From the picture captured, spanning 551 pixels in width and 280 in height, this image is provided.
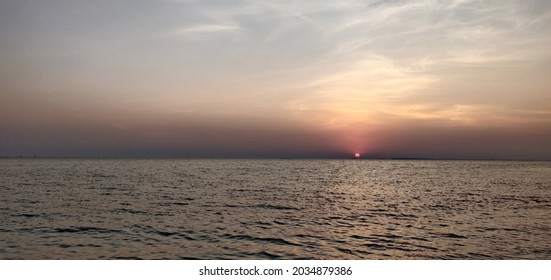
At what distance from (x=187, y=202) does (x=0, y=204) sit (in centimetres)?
1620

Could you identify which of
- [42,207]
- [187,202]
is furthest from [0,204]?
[187,202]

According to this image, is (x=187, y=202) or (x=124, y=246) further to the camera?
(x=187, y=202)

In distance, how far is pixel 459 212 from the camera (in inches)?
1342

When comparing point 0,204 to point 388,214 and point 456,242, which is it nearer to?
point 388,214

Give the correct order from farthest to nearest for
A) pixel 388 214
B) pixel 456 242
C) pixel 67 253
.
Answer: pixel 388 214
pixel 456 242
pixel 67 253

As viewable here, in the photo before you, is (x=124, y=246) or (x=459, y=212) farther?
(x=459, y=212)

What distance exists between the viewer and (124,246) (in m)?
20.1

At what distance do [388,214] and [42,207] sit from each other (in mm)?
28905
